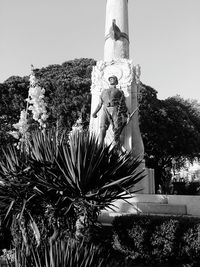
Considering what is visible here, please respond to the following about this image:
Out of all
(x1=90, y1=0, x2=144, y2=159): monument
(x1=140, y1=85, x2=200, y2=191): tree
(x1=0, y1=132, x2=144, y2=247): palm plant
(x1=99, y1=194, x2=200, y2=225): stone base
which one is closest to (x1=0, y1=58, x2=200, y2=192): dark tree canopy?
(x1=140, y1=85, x2=200, y2=191): tree

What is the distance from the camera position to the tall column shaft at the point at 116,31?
32.4 feet

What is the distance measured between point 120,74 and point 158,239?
5.53m

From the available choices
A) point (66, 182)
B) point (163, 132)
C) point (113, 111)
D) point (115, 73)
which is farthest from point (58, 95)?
point (66, 182)

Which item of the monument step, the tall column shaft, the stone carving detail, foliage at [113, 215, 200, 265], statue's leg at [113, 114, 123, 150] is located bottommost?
foliage at [113, 215, 200, 265]

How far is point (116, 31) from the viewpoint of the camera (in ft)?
32.3

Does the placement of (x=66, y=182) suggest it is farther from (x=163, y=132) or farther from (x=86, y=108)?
(x=163, y=132)

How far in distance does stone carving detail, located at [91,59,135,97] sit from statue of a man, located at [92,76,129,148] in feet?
2.72

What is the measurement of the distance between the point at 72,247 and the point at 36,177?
1.68m

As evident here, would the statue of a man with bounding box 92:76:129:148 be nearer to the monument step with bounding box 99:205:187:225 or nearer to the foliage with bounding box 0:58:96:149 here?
the monument step with bounding box 99:205:187:225

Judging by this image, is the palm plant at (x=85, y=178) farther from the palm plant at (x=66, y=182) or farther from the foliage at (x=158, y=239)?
the foliage at (x=158, y=239)

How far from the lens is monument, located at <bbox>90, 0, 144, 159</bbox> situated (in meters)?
8.98

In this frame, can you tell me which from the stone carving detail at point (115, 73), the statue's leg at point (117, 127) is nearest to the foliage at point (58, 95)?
the stone carving detail at point (115, 73)

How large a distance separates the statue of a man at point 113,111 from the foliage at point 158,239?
3.24m

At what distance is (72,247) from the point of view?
3168mm
